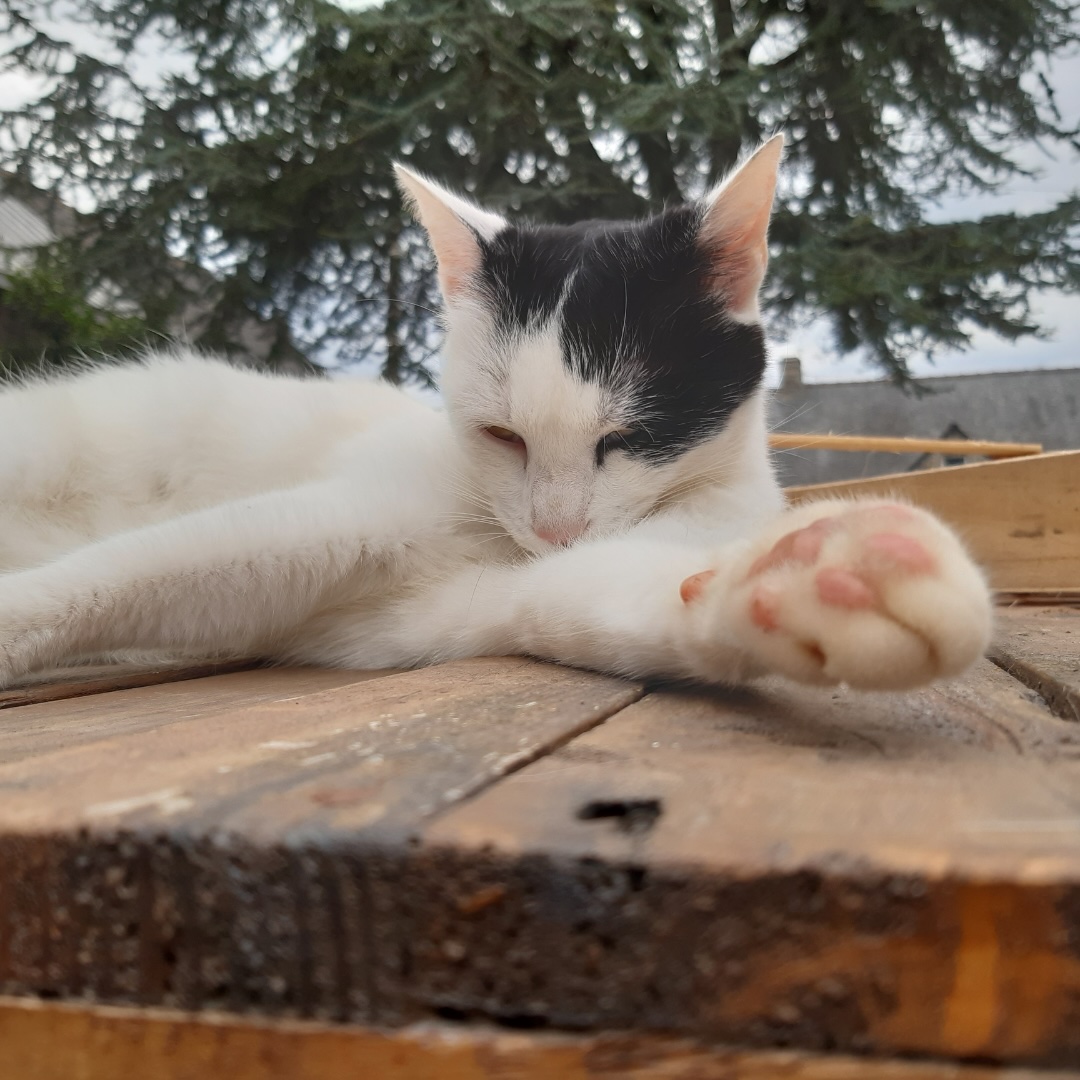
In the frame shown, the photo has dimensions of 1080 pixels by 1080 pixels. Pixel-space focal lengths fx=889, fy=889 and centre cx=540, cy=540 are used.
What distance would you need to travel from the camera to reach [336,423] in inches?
64.6

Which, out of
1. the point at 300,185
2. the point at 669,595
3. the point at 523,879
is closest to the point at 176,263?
the point at 300,185

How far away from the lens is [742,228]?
132cm

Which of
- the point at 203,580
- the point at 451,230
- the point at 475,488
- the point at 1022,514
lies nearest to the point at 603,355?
the point at 475,488

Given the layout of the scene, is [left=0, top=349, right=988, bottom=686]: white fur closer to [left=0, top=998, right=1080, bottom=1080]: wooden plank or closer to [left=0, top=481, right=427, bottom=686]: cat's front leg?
[left=0, top=481, right=427, bottom=686]: cat's front leg

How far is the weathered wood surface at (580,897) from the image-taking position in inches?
11.8

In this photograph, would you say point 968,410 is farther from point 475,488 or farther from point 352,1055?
point 352,1055

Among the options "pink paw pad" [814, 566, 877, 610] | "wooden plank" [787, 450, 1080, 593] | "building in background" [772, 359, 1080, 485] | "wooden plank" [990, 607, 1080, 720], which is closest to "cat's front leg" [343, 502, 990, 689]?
"pink paw pad" [814, 566, 877, 610]

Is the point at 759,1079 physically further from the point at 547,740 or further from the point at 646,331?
the point at 646,331

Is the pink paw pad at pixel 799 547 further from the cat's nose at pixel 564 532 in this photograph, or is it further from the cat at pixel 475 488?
the cat's nose at pixel 564 532

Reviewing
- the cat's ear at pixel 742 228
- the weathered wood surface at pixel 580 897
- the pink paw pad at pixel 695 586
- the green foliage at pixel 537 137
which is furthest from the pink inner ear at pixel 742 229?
the green foliage at pixel 537 137

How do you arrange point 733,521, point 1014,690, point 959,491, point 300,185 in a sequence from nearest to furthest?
point 1014,690 < point 733,521 < point 959,491 < point 300,185

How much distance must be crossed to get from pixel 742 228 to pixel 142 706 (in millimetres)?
1038

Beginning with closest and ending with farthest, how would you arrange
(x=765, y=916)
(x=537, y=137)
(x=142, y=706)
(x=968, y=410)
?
(x=765, y=916)
(x=142, y=706)
(x=537, y=137)
(x=968, y=410)

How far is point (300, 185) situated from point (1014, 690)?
11.2 feet
